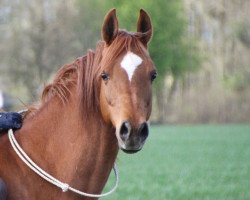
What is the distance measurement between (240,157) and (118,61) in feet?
42.3

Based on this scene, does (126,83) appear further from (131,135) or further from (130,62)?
→ (131,135)

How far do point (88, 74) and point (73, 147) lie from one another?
543 mm

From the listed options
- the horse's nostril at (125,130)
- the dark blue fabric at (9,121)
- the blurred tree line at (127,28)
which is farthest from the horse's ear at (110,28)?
the blurred tree line at (127,28)

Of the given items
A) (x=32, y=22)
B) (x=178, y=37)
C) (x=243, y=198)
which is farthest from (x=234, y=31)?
(x=243, y=198)

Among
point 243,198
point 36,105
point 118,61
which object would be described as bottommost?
point 243,198

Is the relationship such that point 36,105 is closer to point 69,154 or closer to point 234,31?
point 69,154

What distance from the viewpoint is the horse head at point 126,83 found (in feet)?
Result: 13.5

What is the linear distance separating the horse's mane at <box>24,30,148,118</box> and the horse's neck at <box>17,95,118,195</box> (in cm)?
11

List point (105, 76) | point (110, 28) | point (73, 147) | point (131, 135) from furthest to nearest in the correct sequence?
point (73, 147)
point (110, 28)
point (105, 76)
point (131, 135)

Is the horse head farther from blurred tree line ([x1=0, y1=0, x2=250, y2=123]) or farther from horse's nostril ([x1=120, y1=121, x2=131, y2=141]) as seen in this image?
blurred tree line ([x1=0, y1=0, x2=250, y2=123])

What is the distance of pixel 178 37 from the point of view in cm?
4753

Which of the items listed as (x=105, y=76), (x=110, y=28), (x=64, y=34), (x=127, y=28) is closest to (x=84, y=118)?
(x=105, y=76)

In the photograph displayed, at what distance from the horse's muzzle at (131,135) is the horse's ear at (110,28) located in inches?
28.9

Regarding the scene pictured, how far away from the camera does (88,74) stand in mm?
4672
